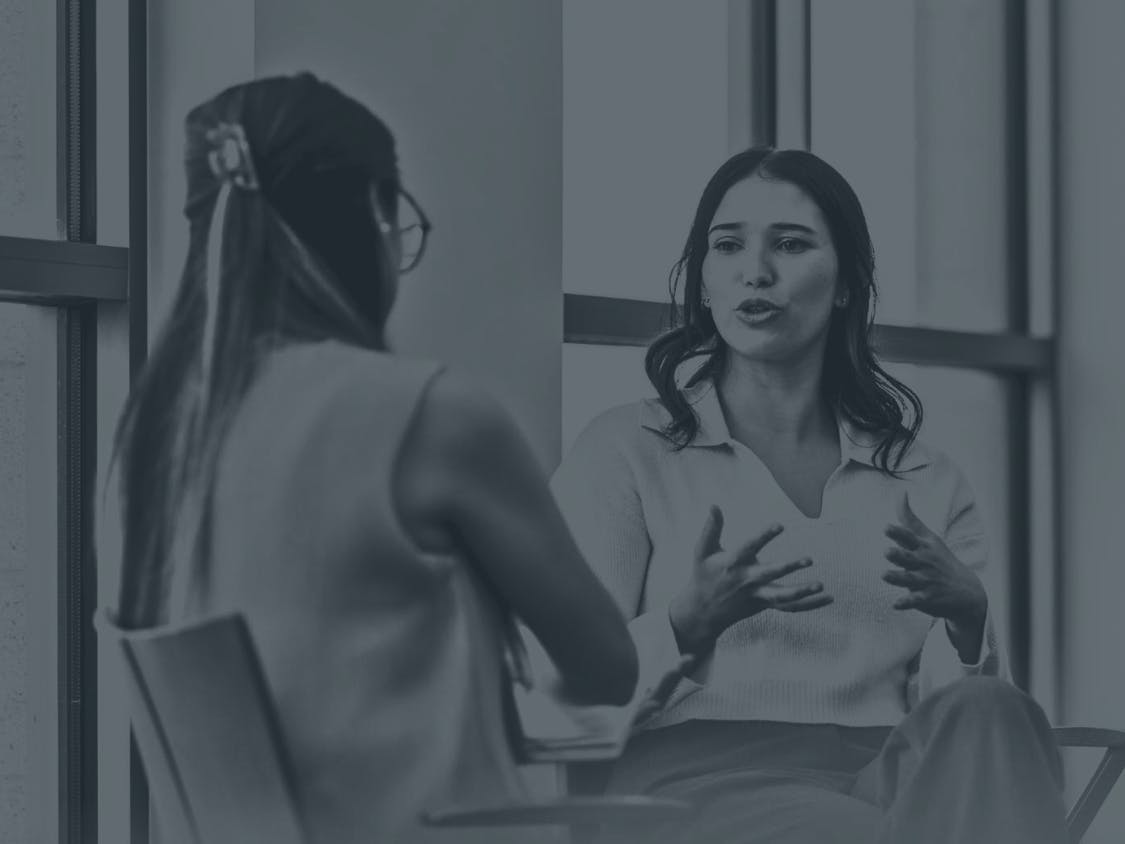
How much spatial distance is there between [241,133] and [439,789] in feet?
2.43

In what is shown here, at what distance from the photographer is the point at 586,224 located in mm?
2537

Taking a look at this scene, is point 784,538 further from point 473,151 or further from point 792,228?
point 473,151

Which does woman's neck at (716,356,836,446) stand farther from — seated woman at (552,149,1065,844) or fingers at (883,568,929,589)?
fingers at (883,568,929,589)

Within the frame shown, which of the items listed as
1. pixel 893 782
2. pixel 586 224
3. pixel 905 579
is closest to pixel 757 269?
pixel 586 224

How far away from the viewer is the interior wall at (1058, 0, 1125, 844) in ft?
10.6

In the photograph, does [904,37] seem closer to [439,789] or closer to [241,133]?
[241,133]

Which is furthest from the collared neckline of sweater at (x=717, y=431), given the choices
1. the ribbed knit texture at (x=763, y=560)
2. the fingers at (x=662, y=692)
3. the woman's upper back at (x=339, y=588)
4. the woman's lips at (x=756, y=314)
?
the woman's upper back at (x=339, y=588)

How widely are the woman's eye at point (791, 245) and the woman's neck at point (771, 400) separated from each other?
0.17 m

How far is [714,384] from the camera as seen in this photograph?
2471mm

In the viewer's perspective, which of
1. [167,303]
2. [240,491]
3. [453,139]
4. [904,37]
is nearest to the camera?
[240,491]

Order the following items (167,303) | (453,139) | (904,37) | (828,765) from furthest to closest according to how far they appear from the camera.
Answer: (904,37) → (828,765) → (453,139) → (167,303)

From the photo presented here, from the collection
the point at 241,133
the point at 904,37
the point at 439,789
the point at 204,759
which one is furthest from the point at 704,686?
the point at 904,37

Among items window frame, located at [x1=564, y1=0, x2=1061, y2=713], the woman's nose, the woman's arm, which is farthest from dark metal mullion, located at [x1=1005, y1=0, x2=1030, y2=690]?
the woman's arm

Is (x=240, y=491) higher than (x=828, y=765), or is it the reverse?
(x=240, y=491)
